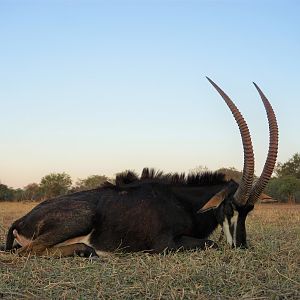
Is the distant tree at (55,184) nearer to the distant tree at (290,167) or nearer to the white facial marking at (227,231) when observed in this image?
the distant tree at (290,167)

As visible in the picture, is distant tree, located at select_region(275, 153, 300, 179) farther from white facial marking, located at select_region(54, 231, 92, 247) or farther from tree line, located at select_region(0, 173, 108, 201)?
white facial marking, located at select_region(54, 231, 92, 247)

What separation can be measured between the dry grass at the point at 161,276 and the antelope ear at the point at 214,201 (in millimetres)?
586

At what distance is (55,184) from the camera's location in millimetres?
39531

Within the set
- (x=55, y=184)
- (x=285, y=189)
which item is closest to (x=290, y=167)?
(x=285, y=189)

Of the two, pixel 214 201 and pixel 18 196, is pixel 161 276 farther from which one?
pixel 18 196

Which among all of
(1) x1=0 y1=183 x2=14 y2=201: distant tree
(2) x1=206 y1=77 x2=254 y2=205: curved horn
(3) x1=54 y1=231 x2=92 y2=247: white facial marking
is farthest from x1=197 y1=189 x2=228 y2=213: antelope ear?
(1) x1=0 y1=183 x2=14 y2=201: distant tree

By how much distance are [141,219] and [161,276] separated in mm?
1855

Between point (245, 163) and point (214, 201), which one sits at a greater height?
point (245, 163)

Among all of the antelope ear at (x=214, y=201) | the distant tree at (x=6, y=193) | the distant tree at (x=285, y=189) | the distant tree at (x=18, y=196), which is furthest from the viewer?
the distant tree at (x=6, y=193)

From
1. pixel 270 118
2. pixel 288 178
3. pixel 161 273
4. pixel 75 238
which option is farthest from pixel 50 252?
pixel 288 178

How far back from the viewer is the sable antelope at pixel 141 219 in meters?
5.91

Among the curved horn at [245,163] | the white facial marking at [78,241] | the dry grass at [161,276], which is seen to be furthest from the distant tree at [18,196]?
the dry grass at [161,276]

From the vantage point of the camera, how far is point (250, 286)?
13.3ft

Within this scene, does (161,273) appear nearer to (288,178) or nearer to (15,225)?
(15,225)
